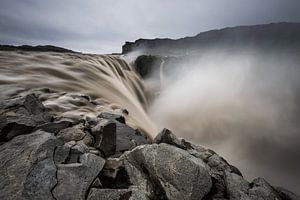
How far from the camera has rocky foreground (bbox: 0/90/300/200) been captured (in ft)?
12.8

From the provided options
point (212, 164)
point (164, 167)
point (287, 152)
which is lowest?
point (287, 152)

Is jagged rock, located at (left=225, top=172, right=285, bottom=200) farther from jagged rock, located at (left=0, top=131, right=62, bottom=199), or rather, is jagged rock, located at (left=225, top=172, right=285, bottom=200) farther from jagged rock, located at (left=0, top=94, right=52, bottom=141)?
jagged rock, located at (left=0, top=94, right=52, bottom=141)

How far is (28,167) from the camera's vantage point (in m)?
4.03

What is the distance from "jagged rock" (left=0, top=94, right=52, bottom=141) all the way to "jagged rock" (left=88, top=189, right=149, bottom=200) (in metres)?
2.28

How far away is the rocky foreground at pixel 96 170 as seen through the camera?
3893mm

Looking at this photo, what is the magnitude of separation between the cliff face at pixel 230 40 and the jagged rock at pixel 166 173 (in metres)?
54.0

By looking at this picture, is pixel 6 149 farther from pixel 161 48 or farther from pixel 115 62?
pixel 161 48

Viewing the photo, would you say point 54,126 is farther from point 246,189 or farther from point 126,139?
point 246,189

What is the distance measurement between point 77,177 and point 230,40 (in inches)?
2799

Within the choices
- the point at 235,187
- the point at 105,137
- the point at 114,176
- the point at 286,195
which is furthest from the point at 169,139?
the point at 286,195

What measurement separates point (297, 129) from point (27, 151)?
69.2 ft

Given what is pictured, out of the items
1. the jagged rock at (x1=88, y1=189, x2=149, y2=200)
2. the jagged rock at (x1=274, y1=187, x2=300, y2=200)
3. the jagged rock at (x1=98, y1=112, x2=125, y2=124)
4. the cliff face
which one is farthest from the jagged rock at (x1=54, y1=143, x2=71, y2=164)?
the cliff face

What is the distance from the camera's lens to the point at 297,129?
19766 mm

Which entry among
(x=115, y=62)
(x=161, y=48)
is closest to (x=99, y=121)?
(x=115, y=62)
